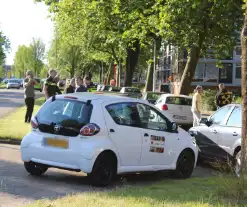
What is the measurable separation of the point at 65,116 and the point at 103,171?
1148mm

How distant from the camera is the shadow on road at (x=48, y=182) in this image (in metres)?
7.72

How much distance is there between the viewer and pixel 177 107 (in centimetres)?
2173

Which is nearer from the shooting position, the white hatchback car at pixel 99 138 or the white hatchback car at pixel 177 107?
the white hatchback car at pixel 99 138

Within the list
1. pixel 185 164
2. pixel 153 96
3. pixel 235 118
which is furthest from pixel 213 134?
pixel 153 96

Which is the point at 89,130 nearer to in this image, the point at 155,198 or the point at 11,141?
the point at 155,198

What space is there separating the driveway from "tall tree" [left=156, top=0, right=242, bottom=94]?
508 inches

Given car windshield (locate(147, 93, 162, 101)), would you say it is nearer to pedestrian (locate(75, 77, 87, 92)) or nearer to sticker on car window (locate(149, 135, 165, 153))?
pedestrian (locate(75, 77, 87, 92))

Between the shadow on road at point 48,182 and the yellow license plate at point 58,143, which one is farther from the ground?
the yellow license plate at point 58,143

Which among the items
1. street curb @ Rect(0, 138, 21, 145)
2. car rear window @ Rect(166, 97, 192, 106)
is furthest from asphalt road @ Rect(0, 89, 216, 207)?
car rear window @ Rect(166, 97, 192, 106)

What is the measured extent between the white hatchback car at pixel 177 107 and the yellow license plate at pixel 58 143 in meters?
13.0

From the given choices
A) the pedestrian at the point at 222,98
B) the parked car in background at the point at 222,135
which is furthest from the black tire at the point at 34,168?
the pedestrian at the point at 222,98

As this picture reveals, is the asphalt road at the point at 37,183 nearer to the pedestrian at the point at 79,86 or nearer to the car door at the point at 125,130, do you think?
the car door at the point at 125,130

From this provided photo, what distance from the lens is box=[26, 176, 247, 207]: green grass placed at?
6457 millimetres

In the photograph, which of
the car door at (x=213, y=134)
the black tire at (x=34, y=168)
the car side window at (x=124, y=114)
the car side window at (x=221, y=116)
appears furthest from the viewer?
the car side window at (x=221, y=116)
